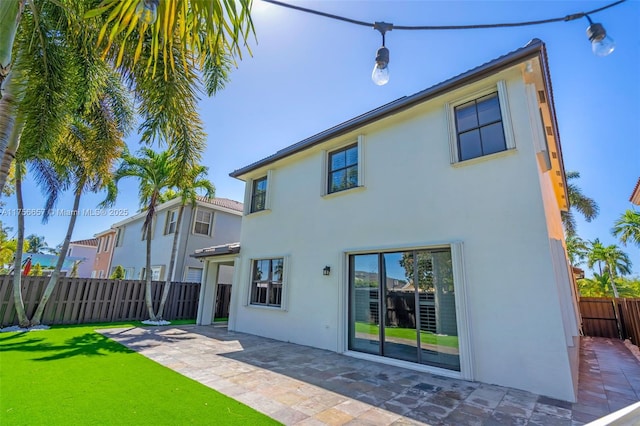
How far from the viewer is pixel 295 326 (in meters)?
9.21

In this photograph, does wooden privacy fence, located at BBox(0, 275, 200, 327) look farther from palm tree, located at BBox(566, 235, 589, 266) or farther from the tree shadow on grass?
palm tree, located at BBox(566, 235, 589, 266)

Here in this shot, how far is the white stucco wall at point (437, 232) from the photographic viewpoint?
5304 millimetres

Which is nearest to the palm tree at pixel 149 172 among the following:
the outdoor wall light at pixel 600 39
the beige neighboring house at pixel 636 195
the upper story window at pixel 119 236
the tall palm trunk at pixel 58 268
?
the tall palm trunk at pixel 58 268

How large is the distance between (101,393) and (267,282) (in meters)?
6.20

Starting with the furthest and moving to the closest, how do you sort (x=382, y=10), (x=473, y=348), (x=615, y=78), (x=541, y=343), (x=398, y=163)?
1. (x=398, y=163)
2. (x=615, y=78)
3. (x=473, y=348)
4. (x=541, y=343)
5. (x=382, y=10)

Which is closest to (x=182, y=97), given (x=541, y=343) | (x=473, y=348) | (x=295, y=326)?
(x=295, y=326)

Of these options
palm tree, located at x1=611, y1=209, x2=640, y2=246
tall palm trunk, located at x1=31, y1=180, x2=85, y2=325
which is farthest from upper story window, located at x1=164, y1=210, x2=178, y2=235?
palm tree, located at x1=611, y1=209, x2=640, y2=246

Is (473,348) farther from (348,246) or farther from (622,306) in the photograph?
(622,306)

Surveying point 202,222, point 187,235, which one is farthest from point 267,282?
point 202,222

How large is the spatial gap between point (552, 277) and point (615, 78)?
18.2 feet

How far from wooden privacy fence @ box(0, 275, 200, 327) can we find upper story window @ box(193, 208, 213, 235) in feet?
12.8

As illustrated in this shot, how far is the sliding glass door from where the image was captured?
6.33m

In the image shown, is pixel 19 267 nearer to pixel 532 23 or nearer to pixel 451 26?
pixel 451 26

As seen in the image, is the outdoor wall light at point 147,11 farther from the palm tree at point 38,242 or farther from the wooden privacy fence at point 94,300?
the palm tree at point 38,242
